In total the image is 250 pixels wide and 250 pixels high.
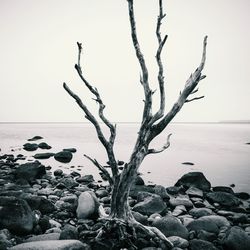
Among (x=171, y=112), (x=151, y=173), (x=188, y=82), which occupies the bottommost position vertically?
(x=151, y=173)

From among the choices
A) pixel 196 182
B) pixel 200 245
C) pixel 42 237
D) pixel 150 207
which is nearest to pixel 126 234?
pixel 200 245

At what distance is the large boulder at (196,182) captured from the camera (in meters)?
12.4

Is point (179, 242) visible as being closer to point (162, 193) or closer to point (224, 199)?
point (162, 193)

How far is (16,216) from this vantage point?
575 centimetres

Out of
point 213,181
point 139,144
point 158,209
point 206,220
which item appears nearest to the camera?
point 139,144

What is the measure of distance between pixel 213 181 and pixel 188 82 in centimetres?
1174

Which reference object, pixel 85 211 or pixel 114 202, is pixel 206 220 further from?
pixel 85 211

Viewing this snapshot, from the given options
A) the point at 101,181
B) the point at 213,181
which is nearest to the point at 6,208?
the point at 101,181

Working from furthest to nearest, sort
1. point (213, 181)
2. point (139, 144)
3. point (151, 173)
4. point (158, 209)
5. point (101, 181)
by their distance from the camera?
point (151, 173) → point (213, 181) → point (101, 181) → point (158, 209) → point (139, 144)

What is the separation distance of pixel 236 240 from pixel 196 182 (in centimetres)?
712

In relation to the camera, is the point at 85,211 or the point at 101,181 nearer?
the point at 85,211

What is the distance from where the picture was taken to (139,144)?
5.32 m

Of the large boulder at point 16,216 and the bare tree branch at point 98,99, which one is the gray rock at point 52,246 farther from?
the bare tree branch at point 98,99

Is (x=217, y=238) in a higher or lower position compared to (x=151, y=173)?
higher
